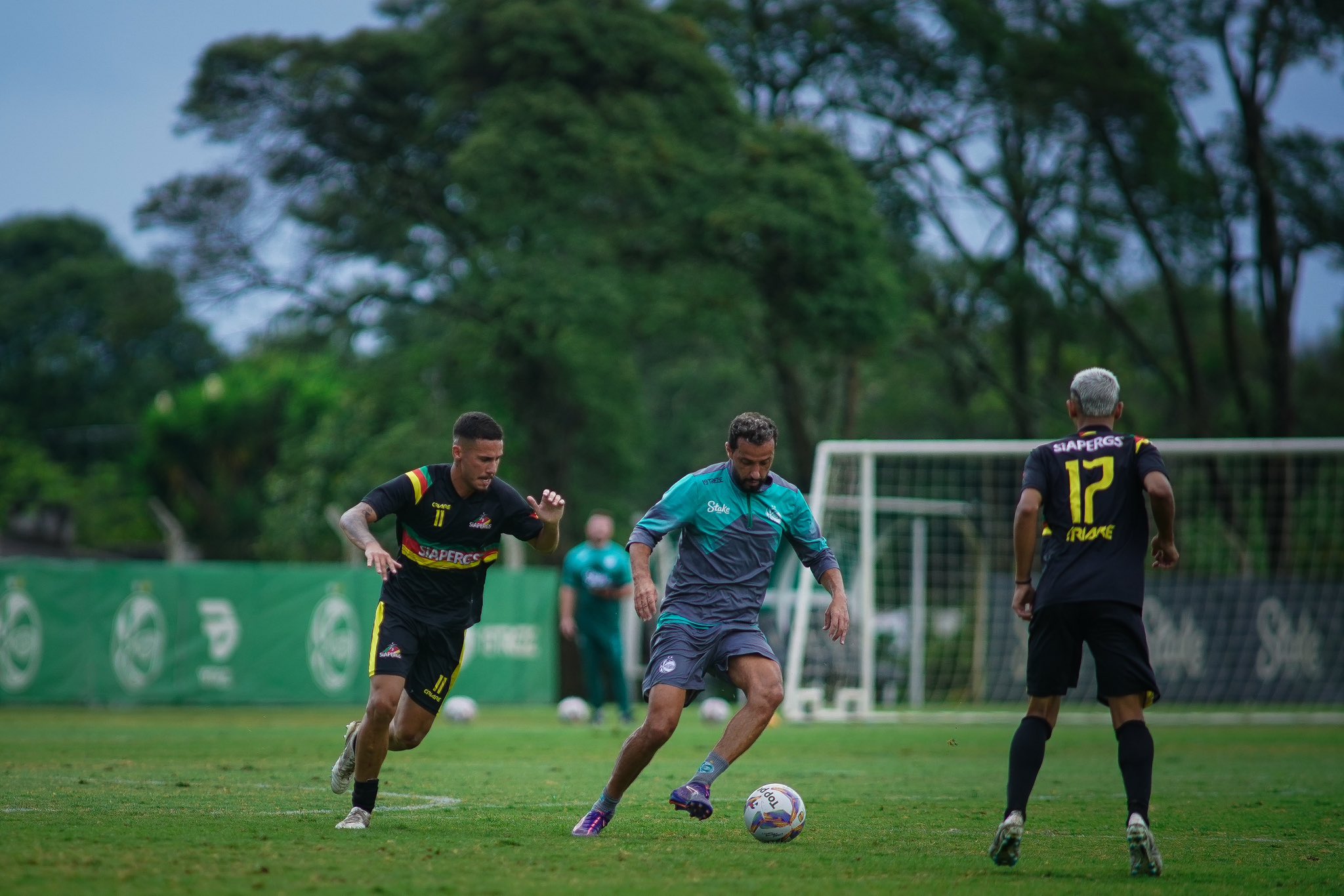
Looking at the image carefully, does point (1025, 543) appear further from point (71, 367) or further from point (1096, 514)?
point (71, 367)

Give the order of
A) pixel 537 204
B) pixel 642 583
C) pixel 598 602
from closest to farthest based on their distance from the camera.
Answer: pixel 642 583
pixel 598 602
pixel 537 204

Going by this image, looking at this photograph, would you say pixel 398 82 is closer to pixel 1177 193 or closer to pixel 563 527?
pixel 563 527

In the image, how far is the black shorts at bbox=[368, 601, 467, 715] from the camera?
25.3 ft

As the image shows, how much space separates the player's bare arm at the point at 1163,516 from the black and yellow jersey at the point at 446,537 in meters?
3.12

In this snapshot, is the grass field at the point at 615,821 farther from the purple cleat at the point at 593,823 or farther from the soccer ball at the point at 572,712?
the soccer ball at the point at 572,712

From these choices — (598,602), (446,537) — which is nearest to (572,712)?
(598,602)

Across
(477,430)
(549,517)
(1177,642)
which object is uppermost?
(477,430)

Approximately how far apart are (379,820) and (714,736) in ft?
30.6

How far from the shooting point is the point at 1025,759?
6.73 m

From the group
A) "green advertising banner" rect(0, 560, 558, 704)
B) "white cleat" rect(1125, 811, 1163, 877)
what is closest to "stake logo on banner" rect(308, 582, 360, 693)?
"green advertising banner" rect(0, 560, 558, 704)

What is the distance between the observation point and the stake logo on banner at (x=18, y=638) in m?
21.8

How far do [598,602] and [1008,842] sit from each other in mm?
12632

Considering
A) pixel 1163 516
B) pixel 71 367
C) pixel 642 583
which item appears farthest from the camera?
pixel 71 367

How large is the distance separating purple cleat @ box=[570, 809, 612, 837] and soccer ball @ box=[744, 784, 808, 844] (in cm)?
72
